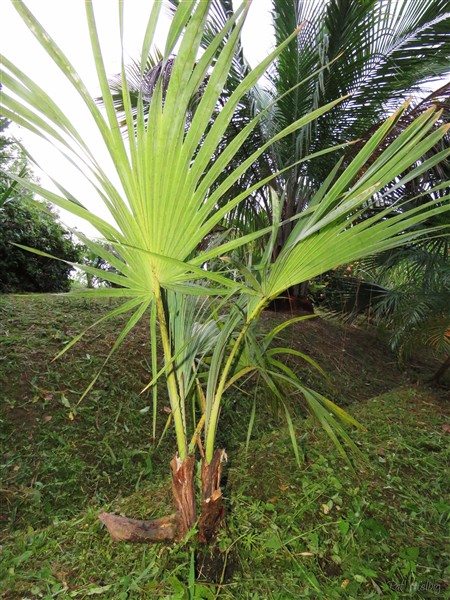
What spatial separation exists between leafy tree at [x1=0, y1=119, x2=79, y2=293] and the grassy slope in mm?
1279

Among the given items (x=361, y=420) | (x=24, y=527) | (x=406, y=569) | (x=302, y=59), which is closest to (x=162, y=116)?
(x=406, y=569)

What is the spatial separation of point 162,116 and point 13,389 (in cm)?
175

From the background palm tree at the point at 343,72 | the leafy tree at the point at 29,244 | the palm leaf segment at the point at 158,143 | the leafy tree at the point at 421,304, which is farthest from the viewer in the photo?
the leafy tree at the point at 29,244

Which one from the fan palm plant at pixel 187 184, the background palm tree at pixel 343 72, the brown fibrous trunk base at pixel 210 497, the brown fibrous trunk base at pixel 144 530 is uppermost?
the background palm tree at pixel 343 72

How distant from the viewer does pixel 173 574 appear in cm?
94

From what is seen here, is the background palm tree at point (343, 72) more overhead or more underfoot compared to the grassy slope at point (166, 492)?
more overhead

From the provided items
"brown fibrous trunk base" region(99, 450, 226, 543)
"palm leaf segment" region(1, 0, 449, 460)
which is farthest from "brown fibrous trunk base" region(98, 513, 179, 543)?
"palm leaf segment" region(1, 0, 449, 460)

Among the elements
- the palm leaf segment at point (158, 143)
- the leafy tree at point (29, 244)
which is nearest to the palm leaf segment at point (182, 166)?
the palm leaf segment at point (158, 143)

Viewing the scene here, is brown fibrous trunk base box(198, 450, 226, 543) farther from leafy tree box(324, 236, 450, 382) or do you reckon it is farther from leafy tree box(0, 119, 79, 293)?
leafy tree box(0, 119, 79, 293)

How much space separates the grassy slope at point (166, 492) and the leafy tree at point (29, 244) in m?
1.28

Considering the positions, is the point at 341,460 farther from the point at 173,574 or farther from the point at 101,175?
the point at 101,175

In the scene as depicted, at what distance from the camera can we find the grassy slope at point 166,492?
3.26 ft

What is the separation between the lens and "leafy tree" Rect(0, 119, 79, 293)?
141 inches

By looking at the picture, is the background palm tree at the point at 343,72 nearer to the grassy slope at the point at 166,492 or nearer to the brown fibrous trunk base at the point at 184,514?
the grassy slope at the point at 166,492
